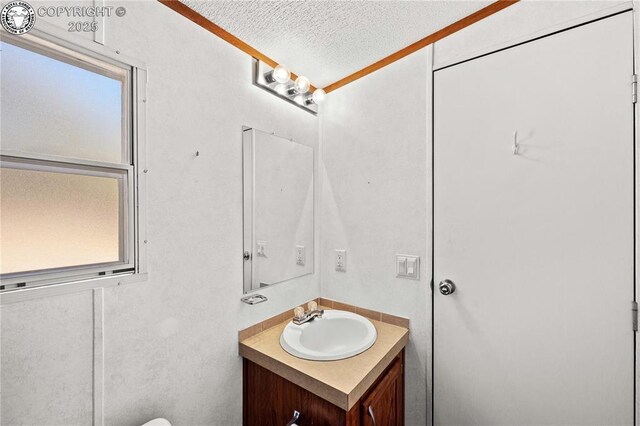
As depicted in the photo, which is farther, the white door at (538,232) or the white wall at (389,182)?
the white wall at (389,182)

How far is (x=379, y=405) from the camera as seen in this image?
1.16 metres

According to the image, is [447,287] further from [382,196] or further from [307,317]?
[307,317]

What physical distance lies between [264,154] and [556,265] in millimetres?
1413

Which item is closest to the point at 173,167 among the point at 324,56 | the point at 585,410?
the point at 324,56

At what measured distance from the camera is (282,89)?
150cm

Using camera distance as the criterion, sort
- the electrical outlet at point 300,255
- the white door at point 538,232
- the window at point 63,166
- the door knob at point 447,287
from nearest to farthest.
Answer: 1. the window at point 63,166
2. the white door at point 538,232
3. the door knob at point 447,287
4. the electrical outlet at point 300,255

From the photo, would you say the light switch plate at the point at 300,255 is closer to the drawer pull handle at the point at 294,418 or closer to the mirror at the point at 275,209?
the mirror at the point at 275,209

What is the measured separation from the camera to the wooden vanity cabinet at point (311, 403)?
1.05 metres

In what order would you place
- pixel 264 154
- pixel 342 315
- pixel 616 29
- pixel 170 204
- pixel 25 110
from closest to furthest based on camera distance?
pixel 25 110
pixel 616 29
pixel 170 204
pixel 264 154
pixel 342 315

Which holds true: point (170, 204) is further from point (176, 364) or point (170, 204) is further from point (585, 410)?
point (585, 410)

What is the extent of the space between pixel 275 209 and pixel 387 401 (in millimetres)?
1105

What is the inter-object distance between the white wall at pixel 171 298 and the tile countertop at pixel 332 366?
0.14 metres

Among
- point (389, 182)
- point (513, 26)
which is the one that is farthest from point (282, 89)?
point (513, 26)

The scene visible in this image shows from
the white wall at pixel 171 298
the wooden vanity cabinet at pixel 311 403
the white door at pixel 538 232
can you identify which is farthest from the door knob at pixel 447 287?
the white wall at pixel 171 298
